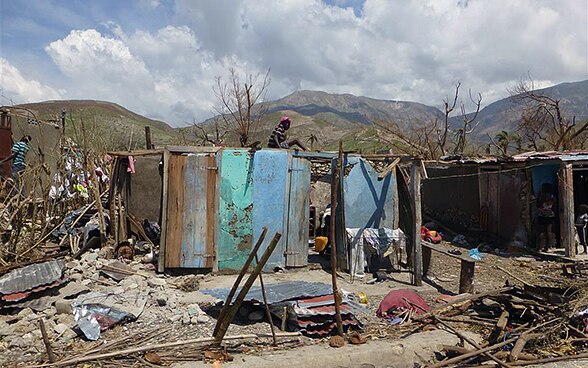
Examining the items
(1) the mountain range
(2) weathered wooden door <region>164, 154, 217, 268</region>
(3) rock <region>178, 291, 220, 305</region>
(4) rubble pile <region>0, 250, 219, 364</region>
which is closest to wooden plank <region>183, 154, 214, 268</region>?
(2) weathered wooden door <region>164, 154, 217, 268</region>

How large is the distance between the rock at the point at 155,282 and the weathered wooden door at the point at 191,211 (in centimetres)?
47

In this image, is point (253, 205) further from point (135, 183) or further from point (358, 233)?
point (135, 183)

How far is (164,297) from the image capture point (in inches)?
250

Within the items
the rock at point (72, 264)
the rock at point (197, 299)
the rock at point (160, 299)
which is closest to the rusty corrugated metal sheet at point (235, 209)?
the rock at point (197, 299)

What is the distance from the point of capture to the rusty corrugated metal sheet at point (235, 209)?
27.1 feet

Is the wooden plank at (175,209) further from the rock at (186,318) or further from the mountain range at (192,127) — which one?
the mountain range at (192,127)

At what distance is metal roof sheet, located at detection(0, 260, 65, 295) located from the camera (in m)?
5.88

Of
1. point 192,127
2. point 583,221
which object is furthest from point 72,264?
point 192,127

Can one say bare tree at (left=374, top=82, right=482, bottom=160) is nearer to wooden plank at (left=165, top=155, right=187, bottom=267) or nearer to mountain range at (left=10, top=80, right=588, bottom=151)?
mountain range at (left=10, top=80, right=588, bottom=151)

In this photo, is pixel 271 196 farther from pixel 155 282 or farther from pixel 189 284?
pixel 155 282

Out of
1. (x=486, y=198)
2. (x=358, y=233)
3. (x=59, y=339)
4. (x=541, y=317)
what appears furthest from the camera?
(x=486, y=198)

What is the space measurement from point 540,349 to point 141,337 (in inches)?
181

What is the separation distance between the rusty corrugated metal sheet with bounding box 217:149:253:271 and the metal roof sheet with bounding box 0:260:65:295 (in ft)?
8.85

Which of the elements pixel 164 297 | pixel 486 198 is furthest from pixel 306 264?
pixel 486 198
